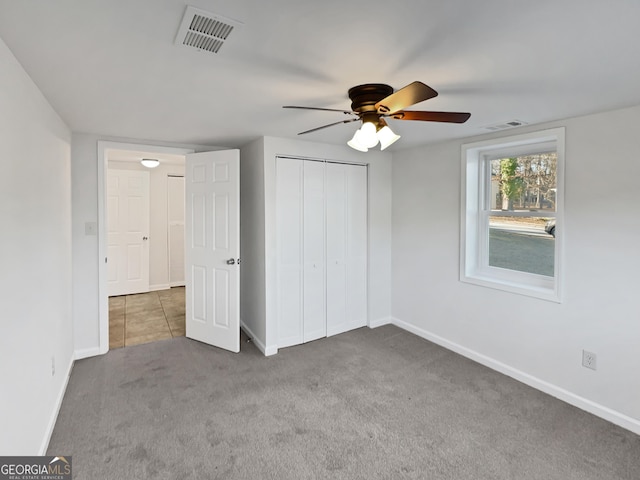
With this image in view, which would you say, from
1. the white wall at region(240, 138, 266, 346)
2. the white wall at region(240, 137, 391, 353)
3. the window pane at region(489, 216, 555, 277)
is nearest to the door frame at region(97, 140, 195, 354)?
the white wall at region(240, 138, 266, 346)

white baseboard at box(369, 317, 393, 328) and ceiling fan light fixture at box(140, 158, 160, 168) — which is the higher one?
ceiling fan light fixture at box(140, 158, 160, 168)

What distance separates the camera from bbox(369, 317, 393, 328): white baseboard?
4.16 meters

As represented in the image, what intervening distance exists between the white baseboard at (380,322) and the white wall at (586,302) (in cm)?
96

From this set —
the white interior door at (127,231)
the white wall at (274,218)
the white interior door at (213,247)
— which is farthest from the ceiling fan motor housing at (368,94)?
the white interior door at (127,231)

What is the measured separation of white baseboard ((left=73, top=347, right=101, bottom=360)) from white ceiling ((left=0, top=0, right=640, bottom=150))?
2228 mm

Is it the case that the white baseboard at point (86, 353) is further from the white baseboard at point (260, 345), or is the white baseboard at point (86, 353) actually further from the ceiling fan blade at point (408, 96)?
the ceiling fan blade at point (408, 96)

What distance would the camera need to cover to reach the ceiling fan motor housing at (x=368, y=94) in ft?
6.18

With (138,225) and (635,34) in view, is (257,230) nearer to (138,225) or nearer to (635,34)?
(635,34)

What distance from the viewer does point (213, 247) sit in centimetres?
359

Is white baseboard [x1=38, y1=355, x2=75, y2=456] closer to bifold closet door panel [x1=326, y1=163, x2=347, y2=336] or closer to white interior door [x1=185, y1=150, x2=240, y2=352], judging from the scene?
white interior door [x1=185, y1=150, x2=240, y2=352]

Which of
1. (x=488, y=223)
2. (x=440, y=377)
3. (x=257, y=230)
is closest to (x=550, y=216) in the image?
(x=488, y=223)

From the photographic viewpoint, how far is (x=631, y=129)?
231 centimetres

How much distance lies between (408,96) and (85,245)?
3.29 m

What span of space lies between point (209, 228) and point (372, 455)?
102 inches
